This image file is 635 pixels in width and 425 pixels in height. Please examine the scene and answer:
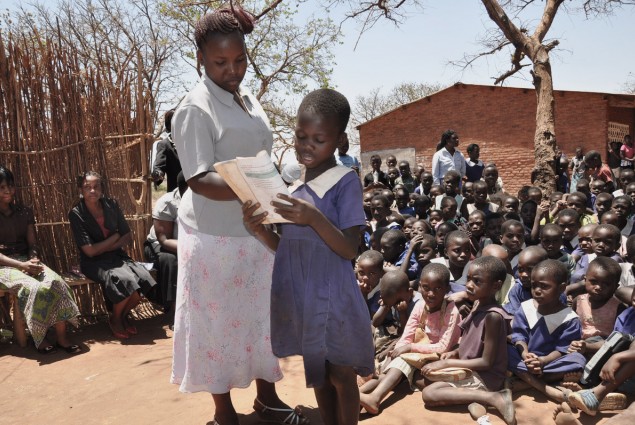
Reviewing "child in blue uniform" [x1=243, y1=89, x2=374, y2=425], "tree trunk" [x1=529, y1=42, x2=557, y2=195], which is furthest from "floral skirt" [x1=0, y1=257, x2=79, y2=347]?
"tree trunk" [x1=529, y1=42, x2=557, y2=195]

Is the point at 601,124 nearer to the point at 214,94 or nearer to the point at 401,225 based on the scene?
the point at 401,225

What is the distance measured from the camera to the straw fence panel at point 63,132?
4852 millimetres

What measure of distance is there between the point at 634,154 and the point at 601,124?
62.9 inches

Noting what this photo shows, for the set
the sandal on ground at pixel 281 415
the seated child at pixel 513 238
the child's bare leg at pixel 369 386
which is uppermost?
the seated child at pixel 513 238

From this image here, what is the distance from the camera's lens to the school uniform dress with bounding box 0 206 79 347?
4.26 m

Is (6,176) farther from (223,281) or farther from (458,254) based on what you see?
(458,254)

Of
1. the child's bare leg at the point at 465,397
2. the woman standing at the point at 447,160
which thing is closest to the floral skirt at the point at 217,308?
the child's bare leg at the point at 465,397

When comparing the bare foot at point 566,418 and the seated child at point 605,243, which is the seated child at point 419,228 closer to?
the seated child at point 605,243

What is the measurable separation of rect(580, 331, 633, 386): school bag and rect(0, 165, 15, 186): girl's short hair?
4626mm

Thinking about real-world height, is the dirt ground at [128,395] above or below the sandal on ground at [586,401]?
below

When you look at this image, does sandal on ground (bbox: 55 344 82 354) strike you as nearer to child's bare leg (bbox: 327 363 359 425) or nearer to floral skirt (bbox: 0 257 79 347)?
floral skirt (bbox: 0 257 79 347)

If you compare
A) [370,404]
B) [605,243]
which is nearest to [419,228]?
[605,243]

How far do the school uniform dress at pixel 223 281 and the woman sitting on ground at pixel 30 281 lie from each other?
2.37m

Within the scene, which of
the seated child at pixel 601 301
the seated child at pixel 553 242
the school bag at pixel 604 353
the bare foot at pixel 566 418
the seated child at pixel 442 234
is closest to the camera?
the bare foot at pixel 566 418
